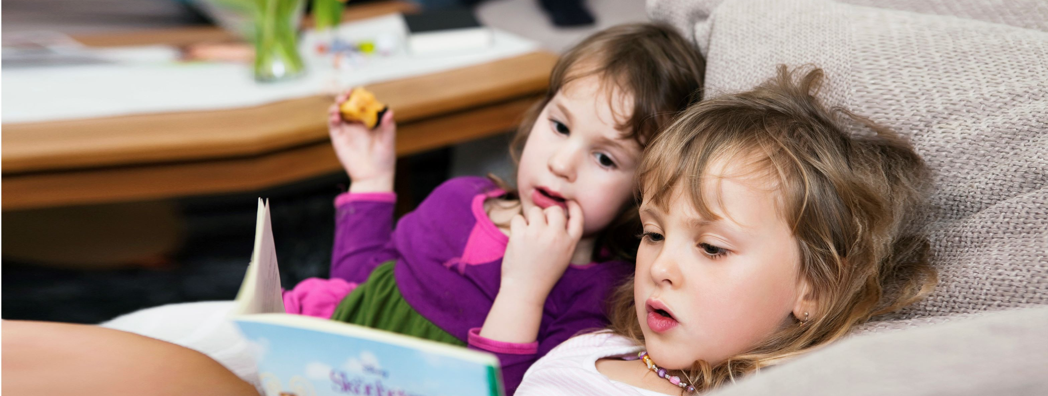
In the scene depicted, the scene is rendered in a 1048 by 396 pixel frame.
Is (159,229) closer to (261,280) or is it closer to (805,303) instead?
(261,280)

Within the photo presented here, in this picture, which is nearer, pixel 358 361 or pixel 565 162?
pixel 358 361

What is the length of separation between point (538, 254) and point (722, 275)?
25 centimetres

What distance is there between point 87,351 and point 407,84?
1.00 meters

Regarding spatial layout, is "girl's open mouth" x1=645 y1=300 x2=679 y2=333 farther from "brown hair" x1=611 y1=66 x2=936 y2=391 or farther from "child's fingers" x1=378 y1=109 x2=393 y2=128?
"child's fingers" x1=378 y1=109 x2=393 y2=128

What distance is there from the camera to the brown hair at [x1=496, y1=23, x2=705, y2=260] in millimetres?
943

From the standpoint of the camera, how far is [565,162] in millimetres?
933

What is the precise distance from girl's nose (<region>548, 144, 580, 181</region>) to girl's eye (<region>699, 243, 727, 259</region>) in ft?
0.86

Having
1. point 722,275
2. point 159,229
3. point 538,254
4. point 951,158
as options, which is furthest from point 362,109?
point 159,229

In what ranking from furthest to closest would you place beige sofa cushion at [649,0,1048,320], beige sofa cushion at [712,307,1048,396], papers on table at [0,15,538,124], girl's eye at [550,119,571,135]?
papers on table at [0,15,538,124] < girl's eye at [550,119,571,135] < beige sofa cushion at [649,0,1048,320] < beige sofa cushion at [712,307,1048,396]

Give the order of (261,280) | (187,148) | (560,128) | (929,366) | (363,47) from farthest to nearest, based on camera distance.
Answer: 1. (363,47)
2. (187,148)
3. (560,128)
4. (261,280)
5. (929,366)

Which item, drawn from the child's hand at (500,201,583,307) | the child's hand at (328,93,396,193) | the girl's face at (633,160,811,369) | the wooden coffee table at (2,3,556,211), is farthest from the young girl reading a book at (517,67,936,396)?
the wooden coffee table at (2,3,556,211)

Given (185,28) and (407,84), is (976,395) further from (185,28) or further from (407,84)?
(185,28)

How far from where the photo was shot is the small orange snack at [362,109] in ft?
3.73

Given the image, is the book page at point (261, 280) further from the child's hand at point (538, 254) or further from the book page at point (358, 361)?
the child's hand at point (538, 254)
